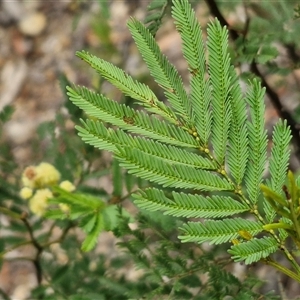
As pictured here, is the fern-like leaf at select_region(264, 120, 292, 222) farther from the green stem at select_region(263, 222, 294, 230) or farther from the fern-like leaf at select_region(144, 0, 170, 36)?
the fern-like leaf at select_region(144, 0, 170, 36)

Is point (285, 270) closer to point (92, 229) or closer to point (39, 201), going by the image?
point (92, 229)

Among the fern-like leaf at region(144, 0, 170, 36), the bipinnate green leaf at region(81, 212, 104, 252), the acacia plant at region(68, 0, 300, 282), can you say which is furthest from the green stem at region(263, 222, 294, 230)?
the fern-like leaf at region(144, 0, 170, 36)

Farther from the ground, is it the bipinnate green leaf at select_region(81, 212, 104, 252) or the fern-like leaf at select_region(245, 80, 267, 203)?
the fern-like leaf at select_region(245, 80, 267, 203)

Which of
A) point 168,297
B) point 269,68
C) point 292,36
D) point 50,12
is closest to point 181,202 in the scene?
point 168,297

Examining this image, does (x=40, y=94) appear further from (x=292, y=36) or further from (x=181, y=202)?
(x=181, y=202)

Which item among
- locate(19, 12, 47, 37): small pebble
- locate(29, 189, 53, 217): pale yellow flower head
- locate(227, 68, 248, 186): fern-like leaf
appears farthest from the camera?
locate(19, 12, 47, 37): small pebble

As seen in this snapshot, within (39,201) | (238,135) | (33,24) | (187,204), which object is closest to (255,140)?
(238,135)

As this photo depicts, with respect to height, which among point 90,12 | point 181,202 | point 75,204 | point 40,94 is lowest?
point 40,94
